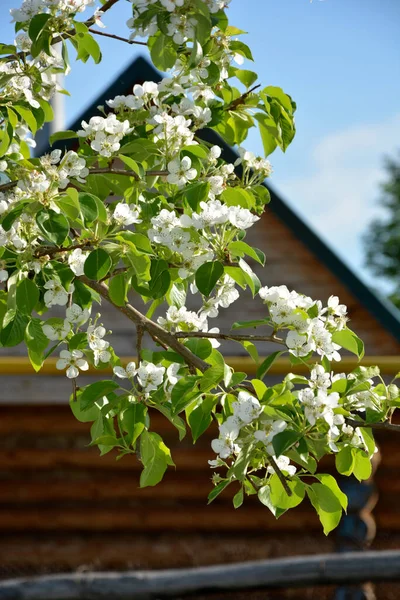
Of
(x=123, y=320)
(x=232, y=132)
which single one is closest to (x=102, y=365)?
(x=232, y=132)

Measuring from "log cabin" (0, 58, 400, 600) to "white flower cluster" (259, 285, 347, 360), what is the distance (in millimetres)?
3872

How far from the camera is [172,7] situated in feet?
10.1

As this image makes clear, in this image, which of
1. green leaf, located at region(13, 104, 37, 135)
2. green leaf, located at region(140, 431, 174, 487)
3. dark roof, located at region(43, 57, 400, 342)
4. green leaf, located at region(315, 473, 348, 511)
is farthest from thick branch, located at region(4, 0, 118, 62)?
dark roof, located at region(43, 57, 400, 342)

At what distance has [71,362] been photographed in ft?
10.1

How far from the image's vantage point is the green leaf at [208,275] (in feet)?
8.80

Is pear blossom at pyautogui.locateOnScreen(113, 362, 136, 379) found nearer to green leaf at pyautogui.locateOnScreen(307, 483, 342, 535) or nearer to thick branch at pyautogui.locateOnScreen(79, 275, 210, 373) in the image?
thick branch at pyautogui.locateOnScreen(79, 275, 210, 373)

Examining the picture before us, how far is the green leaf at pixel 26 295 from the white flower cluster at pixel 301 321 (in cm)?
73

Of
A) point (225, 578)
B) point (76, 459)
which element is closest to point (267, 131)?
point (225, 578)

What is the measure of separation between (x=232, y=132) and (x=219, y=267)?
1121 millimetres

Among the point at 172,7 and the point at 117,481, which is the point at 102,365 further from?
the point at 117,481

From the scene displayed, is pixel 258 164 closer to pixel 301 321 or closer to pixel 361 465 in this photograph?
pixel 301 321

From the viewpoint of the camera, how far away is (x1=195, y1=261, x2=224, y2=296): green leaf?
8.80 ft

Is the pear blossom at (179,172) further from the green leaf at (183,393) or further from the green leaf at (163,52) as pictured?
the green leaf at (183,393)

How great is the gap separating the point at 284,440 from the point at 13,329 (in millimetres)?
1010
